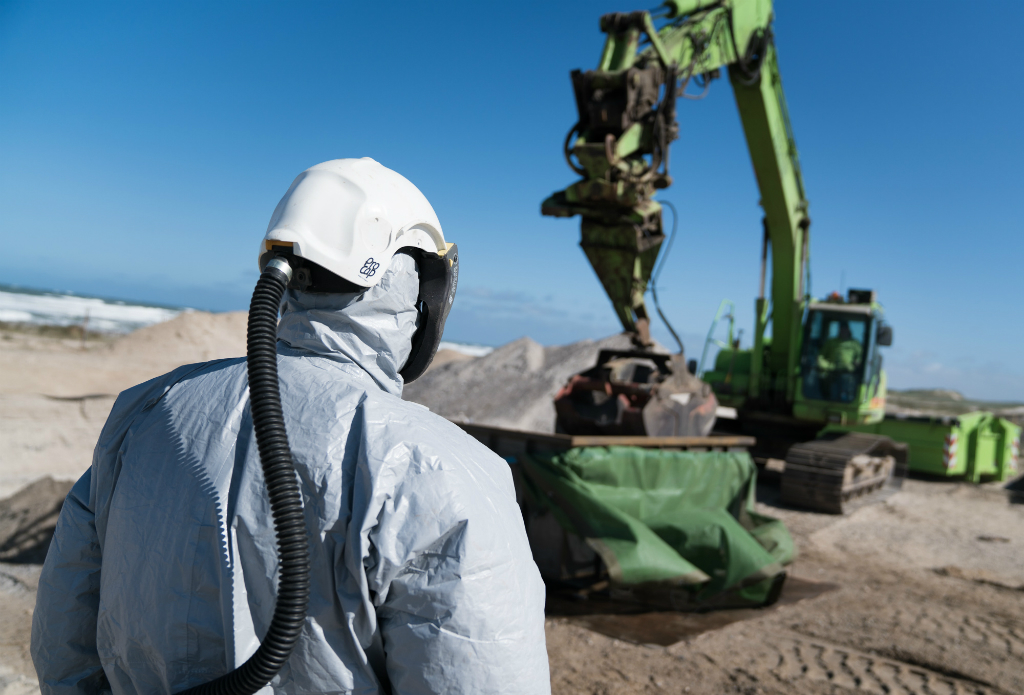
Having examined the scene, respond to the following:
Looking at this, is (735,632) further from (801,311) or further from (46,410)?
(46,410)

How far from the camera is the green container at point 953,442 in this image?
502 inches

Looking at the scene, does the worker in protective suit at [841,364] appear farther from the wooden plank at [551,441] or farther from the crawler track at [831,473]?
the wooden plank at [551,441]

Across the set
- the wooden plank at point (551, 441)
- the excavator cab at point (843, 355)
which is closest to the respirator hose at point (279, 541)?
the wooden plank at point (551, 441)

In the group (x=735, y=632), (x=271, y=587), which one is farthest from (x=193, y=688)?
(x=735, y=632)

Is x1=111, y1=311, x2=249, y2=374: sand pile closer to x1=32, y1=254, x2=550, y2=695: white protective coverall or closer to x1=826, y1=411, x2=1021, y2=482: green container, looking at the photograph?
x1=826, y1=411, x2=1021, y2=482: green container

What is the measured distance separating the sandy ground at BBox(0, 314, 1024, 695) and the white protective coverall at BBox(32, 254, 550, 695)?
10.4 feet

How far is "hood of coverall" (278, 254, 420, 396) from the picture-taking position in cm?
149

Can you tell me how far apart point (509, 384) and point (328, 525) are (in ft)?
61.1

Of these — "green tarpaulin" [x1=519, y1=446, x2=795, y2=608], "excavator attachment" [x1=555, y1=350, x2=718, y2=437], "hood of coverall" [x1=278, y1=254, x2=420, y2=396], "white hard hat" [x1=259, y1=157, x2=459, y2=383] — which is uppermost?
"white hard hat" [x1=259, y1=157, x2=459, y2=383]

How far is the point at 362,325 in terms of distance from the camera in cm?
150

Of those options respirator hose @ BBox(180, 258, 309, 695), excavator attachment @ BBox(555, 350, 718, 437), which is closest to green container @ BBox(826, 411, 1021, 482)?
excavator attachment @ BBox(555, 350, 718, 437)

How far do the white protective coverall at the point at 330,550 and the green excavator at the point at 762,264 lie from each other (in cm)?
593

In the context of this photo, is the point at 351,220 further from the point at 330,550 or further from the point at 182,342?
the point at 182,342

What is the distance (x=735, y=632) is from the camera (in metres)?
5.56
